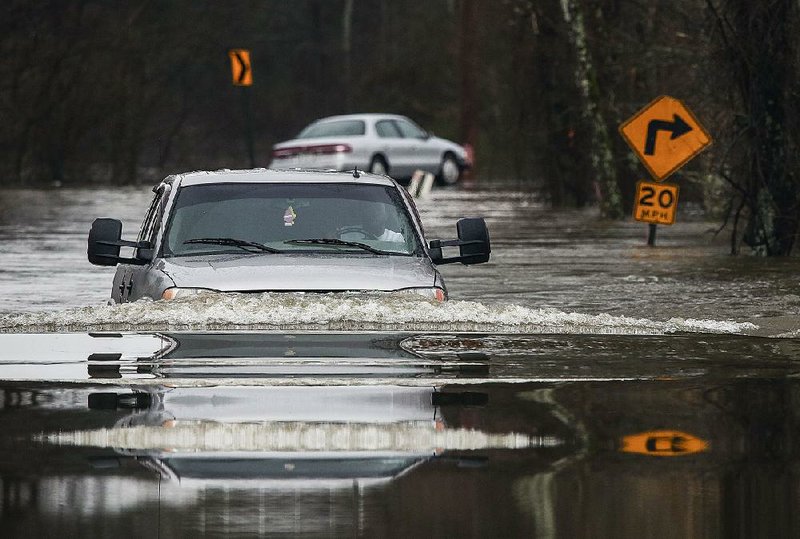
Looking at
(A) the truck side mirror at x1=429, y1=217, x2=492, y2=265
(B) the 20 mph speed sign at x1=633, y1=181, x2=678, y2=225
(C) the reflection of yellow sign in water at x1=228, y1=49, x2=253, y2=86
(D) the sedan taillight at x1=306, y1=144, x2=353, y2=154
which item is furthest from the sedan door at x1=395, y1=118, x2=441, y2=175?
(A) the truck side mirror at x1=429, y1=217, x2=492, y2=265

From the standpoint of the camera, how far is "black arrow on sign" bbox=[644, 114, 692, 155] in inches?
958

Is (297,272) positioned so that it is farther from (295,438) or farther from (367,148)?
(367,148)

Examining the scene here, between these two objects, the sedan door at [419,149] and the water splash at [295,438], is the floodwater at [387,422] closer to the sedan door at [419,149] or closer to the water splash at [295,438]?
the water splash at [295,438]

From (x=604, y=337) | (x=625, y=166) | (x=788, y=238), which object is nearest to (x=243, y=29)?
(x=625, y=166)

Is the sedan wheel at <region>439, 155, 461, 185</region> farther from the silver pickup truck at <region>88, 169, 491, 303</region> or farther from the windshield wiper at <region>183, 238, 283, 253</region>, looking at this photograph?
the windshield wiper at <region>183, 238, 283, 253</region>

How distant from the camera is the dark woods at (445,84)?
23.2m

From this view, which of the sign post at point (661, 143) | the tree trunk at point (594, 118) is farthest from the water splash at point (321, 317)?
the tree trunk at point (594, 118)

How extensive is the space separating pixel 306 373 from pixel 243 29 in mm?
72450

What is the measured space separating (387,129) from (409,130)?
2.06 ft

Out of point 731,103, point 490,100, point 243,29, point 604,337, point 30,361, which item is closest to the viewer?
point 30,361

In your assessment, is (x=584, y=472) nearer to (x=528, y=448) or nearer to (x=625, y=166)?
(x=528, y=448)

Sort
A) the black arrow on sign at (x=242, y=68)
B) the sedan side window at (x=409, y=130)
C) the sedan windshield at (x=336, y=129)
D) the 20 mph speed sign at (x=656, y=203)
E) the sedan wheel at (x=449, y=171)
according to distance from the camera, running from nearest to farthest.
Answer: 1. the 20 mph speed sign at (x=656, y=203)
2. the sedan windshield at (x=336, y=129)
3. the sedan side window at (x=409, y=130)
4. the sedan wheel at (x=449, y=171)
5. the black arrow on sign at (x=242, y=68)

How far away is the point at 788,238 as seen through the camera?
922 inches

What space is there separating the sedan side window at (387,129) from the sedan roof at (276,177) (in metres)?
31.6
